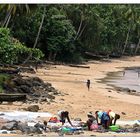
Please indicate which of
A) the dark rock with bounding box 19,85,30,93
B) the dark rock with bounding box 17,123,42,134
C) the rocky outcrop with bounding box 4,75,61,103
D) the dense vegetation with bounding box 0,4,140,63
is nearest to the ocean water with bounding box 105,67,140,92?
the dense vegetation with bounding box 0,4,140,63

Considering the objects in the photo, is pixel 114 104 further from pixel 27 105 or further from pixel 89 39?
pixel 89 39

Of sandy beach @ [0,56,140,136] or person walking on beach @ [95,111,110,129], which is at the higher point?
sandy beach @ [0,56,140,136]

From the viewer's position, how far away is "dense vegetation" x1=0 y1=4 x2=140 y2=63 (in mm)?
36656

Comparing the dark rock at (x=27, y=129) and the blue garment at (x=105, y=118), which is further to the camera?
the blue garment at (x=105, y=118)

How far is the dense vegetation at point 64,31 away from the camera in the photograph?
3666 cm

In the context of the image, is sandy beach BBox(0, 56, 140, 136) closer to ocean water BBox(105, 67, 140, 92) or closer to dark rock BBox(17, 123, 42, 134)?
dark rock BBox(17, 123, 42, 134)

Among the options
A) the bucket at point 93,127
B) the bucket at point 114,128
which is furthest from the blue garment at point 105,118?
the bucket at point 93,127

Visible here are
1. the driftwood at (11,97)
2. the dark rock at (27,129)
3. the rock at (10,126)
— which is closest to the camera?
the dark rock at (27,129)

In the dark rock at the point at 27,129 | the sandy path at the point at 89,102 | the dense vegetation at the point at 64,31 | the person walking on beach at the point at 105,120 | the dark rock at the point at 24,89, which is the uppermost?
the dense vegetation at the point at 64,31

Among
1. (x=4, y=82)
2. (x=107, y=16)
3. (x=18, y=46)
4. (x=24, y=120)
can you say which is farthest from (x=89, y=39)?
(x=24, y=120)

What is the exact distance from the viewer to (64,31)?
153 feet

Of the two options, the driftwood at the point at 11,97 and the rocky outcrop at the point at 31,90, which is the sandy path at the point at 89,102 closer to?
the driftwood at the point at 11,97

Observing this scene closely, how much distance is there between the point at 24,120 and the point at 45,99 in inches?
213

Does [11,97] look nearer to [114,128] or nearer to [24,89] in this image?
[24,89]
